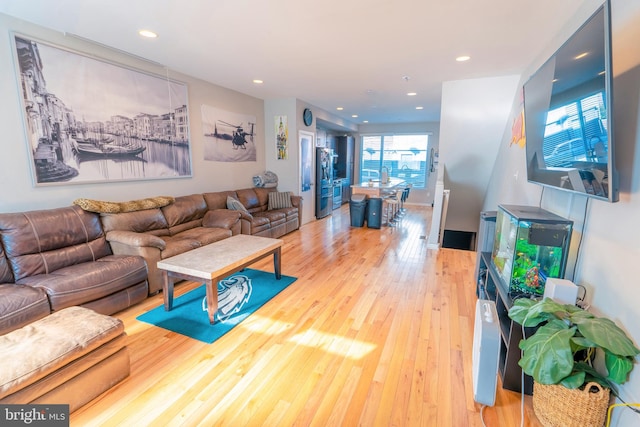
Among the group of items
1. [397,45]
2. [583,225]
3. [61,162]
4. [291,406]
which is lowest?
[291,406]

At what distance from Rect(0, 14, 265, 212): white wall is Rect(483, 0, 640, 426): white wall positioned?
4.52m

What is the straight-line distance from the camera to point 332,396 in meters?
1.78

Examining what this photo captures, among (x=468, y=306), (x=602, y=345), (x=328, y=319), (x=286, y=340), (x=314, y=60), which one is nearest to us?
(x=602, y=345)

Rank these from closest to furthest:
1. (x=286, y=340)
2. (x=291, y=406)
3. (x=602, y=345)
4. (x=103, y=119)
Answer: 1. (x=602, y=345)
2. (x=291, y=406)
3. (x=286, y=340)
4. (x=103, y=119)

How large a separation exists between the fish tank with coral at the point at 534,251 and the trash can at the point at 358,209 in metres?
3.99

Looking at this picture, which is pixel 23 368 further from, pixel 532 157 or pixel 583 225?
pixel 532 157

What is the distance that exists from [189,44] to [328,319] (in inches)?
126

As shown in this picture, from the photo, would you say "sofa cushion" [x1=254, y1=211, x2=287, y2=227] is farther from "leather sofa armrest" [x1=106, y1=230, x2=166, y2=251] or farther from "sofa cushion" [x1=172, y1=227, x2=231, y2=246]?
"leather sofa armrest" [x1=106, y1=230, x2=166, y2=251]

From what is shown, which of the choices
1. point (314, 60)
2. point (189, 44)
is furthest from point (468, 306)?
point (189, 44)

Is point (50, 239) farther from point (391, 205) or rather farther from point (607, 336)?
point (391, 205)

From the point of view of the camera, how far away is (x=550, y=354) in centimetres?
135

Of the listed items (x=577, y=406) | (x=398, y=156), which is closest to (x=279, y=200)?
(x=577, y=406)

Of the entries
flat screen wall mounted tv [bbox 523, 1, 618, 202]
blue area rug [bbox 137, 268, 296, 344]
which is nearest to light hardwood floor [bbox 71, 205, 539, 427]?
blue area rug [bbox 137, 268, 296, 344]

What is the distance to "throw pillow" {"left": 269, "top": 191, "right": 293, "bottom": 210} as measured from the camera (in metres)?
5.63
